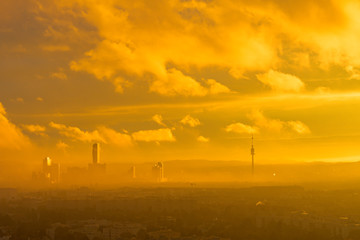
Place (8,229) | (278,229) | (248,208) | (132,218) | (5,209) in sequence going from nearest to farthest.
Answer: (278,229) < (8,229) < (132,218) < (248,208) < (5,209)

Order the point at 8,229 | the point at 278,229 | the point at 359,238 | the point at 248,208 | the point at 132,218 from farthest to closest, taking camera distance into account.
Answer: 1. the point at 248,208
2. the point at 132,218
3. the point at 8,229
4. the point at 278,229
5. the point at 359,238

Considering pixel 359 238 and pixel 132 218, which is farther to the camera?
pixel 132 218

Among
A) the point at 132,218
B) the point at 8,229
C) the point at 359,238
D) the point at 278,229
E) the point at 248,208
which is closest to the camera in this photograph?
the point at 359,238

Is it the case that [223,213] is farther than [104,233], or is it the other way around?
[223,213]

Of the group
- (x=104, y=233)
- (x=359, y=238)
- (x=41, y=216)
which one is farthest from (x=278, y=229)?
(x=41, y=216)

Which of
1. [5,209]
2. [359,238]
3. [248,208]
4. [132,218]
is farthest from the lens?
[5,209]

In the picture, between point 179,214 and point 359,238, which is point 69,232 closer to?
point 179,214

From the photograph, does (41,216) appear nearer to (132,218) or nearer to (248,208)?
(132,218)

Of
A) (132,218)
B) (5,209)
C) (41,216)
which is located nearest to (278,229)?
(132,218)
